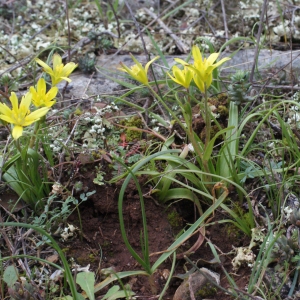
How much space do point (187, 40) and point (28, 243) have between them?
209 centimetres

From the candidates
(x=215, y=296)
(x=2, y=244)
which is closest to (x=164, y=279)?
(x=215, y=296)

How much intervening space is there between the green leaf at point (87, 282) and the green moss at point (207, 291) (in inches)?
15.4

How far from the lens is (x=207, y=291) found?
163 cm

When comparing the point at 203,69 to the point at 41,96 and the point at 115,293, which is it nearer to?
the point at 41,96

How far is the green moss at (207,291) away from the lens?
163 cm

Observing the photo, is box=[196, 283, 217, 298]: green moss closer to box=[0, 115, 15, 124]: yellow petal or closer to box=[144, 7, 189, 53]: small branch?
box=[0, 115, 15, 124]: yellow petal

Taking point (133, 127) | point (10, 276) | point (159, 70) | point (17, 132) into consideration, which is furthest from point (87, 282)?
point (159, 70)

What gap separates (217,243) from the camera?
1.86 metres

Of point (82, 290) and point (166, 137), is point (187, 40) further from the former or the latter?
point (82, 290)

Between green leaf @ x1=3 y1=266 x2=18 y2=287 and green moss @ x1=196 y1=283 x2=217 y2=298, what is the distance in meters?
0.70

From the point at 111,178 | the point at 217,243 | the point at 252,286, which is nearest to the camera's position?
the point at 252,286

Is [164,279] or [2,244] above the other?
[2,244]

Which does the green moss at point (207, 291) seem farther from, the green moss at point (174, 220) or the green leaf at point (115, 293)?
the green moss at point (174, 220)

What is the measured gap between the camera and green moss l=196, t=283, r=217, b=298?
1632 mm
